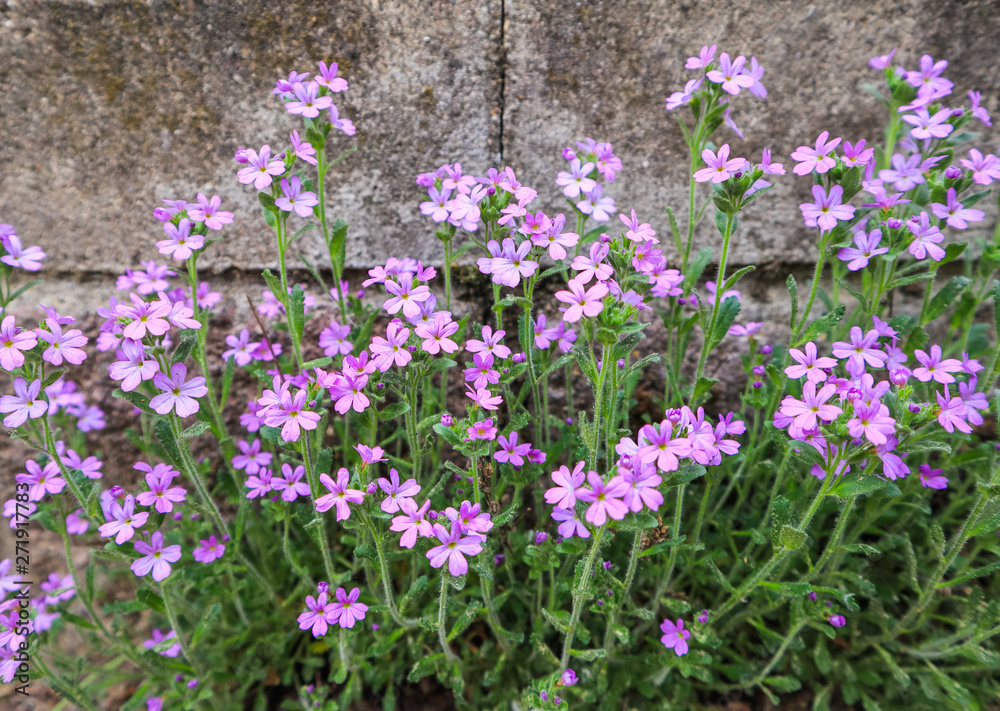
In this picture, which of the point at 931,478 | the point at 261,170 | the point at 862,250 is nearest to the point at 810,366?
the point at 862,250

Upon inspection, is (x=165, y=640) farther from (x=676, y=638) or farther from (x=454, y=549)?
(x=676, y=638)

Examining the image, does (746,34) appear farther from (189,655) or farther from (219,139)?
(189,655)

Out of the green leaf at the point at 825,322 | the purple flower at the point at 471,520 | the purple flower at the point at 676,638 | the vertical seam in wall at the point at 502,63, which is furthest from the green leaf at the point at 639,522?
the vertical seam in wall at the point at 502,63

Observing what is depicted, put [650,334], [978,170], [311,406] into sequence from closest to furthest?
1. [311,406]
2. [978,170]
3. [650,334]

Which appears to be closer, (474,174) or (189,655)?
(189,655)

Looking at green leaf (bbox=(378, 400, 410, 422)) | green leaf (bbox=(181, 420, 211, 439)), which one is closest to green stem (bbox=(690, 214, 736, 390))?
green leaf (bbox=(378, 400, 410, 422))

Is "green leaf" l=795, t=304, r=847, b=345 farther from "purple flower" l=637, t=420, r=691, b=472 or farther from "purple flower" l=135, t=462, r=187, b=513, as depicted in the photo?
"purple flower" l=135, t=462, r=187, b=513

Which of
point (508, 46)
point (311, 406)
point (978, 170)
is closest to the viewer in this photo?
point (311, 406)

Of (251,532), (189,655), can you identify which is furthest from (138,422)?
(189,655)
